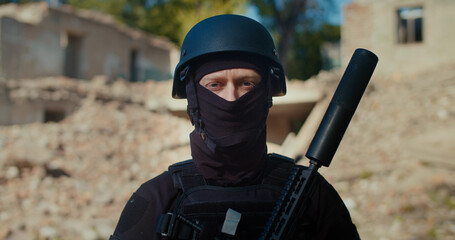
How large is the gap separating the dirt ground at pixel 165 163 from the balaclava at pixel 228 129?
3686mm

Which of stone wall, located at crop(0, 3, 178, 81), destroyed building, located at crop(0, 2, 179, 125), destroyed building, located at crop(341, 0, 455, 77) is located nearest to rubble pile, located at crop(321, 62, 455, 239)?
destroyed building, located at crop(341, 0, 455, 77)

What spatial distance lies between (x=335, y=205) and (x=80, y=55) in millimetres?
15281

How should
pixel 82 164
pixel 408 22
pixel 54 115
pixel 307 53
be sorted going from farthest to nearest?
pixel 307 53 → pixel 408 22 → pixel 54 115 → pixel 82 164

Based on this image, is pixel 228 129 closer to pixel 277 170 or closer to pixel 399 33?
pixel 277 170

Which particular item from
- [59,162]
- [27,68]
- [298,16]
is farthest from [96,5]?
[59,162]

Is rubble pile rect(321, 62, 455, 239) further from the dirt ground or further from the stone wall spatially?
the stone wall

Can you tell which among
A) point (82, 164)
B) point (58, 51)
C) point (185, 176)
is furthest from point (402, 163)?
point (58, 51)

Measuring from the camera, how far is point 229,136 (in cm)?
151

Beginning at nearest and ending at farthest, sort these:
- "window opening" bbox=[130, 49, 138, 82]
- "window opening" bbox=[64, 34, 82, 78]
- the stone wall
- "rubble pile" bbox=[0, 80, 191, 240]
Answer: "rubble pile" bbox=[0, 80, 191, 240], the stone wall, "window opening" bbox=[64, 34, 82, 78], "window opening" bbox=[130, 49, 138, 82]

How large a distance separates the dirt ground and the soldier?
12.0 ft

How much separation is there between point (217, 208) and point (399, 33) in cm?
1395

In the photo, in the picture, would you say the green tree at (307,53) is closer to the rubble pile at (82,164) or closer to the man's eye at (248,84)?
the rubble pile at (82,164)

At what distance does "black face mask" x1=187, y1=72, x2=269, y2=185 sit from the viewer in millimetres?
1498

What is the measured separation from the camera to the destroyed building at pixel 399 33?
12.5 m
